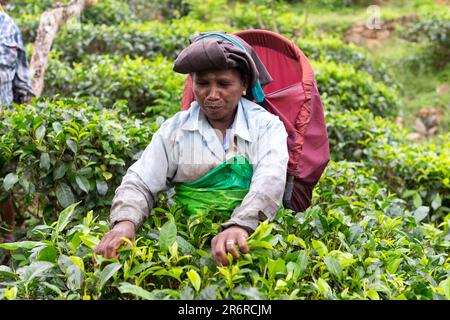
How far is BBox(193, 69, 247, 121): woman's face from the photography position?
227cm

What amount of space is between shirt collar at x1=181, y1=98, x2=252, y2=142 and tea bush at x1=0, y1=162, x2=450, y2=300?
0.34 metres

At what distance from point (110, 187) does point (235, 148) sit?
1.01m

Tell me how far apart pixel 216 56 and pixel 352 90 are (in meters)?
4.15

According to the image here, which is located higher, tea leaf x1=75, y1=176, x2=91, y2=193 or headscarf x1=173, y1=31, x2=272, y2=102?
headscarf x1=173, y1=31, x2=272, y2=102

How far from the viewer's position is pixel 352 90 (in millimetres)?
6094

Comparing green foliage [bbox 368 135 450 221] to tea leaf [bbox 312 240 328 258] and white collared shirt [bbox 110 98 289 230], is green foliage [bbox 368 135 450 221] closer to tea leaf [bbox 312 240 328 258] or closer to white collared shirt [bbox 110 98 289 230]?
white collared shirt [bbox 110 98 289 230]

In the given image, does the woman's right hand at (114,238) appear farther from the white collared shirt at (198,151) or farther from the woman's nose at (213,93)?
the woman's nose at (213,93)

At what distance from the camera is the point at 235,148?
2.37 metres

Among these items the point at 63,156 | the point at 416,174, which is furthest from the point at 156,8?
the point at 63,156

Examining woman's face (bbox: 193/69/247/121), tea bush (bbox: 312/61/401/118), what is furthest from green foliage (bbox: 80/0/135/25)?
woman's face (bbox: 193/69/247/121)

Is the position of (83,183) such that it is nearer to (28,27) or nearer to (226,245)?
(226,245)

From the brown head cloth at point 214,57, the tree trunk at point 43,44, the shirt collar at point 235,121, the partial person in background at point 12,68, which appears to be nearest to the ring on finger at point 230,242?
the shirt collar at point 235,121

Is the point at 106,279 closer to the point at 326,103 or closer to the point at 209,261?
the point at 209,261

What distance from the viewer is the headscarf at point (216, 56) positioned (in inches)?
86.2
